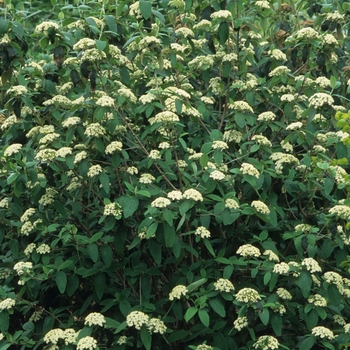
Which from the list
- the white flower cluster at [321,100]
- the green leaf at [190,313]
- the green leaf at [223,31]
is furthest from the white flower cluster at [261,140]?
the green leaf at [190,313]

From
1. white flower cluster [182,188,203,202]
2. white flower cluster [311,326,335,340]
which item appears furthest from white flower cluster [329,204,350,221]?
white flower cluster [182,188,203,202]

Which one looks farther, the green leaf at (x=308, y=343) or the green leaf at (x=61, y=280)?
the green leaf at (x=61, y=280)

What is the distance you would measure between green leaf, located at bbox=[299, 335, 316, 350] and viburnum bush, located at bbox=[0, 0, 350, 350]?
0.01 metres

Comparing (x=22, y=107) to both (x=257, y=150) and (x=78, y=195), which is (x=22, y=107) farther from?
(x=257, y=150)

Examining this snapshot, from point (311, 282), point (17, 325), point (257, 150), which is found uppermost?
point (257, 150)

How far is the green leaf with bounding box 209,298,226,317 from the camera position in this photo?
4.04 metres

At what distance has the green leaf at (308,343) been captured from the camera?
402cm

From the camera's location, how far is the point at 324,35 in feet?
15.5

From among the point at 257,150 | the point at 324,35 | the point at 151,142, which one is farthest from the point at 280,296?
the point at 324,35

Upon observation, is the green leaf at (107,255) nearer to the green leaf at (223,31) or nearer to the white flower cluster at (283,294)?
the white flower cluster at (283,294)

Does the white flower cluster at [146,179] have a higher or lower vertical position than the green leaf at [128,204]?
higher

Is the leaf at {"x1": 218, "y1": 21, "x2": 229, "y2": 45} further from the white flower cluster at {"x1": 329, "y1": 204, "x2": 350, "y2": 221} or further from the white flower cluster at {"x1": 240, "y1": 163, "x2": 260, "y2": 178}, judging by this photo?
the white flower cluster at {"x1": 329, "y1": 204, "x2": 350, "y2": 221}

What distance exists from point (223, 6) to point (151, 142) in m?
0.96

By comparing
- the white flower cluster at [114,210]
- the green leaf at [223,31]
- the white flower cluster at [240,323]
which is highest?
the green leaf at [223,31]
